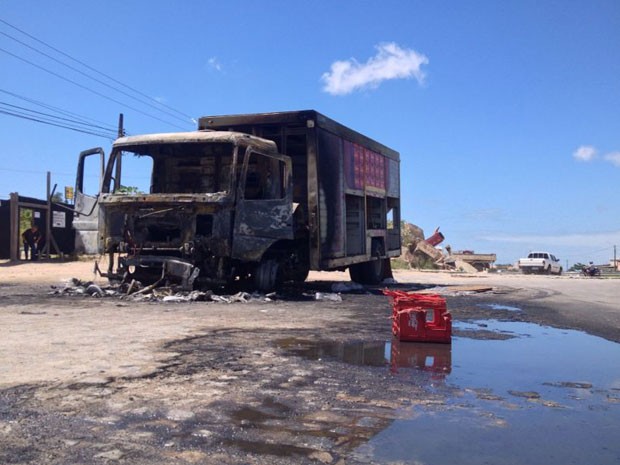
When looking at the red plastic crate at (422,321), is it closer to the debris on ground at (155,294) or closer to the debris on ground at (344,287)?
the debris on ground at (155,294)

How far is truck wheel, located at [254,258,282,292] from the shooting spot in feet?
35.4

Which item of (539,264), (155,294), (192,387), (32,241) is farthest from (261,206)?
(539,264)

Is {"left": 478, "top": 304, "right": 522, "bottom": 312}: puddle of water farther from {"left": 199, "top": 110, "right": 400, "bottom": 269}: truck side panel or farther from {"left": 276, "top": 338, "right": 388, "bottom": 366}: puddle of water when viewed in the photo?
{"left": 276, "top": 338, "right": 388, "bottom": 366}: puddle of water

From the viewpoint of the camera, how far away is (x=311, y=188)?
11.1 m

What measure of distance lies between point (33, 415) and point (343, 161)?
969cm

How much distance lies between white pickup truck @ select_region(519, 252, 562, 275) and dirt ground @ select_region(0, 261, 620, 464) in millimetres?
29935

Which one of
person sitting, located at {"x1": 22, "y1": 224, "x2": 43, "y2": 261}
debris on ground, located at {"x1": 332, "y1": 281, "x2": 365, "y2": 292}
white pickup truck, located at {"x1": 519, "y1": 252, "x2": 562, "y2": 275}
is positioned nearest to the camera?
debris on ground, located at {"x1": 332, "y1": 281, "x2": 365, "y2": 292}

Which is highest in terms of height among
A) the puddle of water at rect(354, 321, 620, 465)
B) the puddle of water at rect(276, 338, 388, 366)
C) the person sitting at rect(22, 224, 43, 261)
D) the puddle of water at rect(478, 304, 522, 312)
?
the person sitting at rect(22, 224, 43, 261)

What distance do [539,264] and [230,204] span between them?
1218 inches

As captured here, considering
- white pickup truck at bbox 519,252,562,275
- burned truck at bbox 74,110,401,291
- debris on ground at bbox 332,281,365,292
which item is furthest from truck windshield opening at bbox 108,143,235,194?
white pickup truck at bbox 519,252,562,275

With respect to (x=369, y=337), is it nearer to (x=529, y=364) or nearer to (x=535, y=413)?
(x=529, y=364)

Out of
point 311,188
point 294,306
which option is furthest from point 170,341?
point 311,188

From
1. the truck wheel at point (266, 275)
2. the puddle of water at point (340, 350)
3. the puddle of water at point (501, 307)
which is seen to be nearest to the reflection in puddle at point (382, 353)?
the puddle of water at point (340, 350)

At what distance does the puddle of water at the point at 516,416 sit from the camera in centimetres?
296
